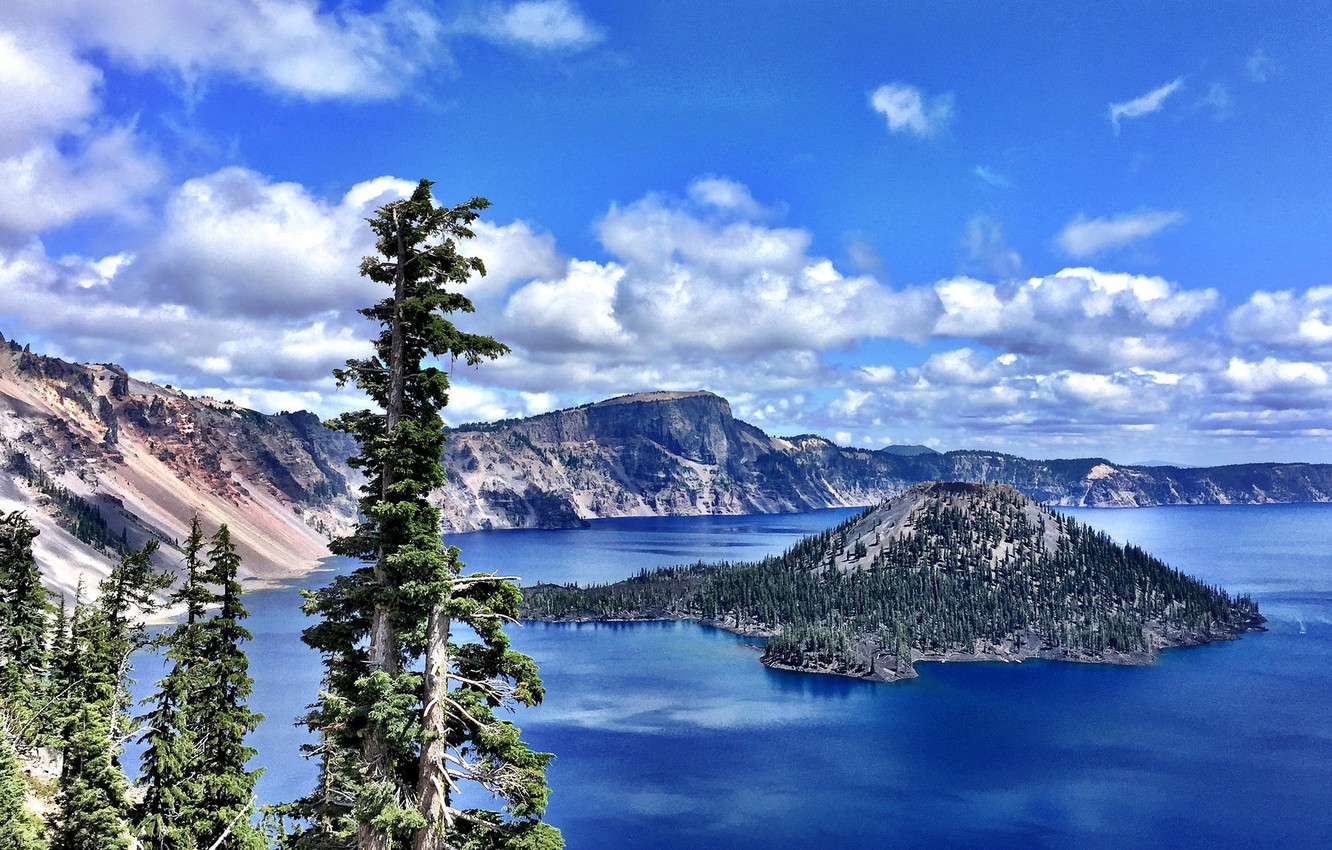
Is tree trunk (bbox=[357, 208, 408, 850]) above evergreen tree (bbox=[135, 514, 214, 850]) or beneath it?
above

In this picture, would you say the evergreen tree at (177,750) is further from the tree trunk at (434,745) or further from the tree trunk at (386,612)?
the tree trunk at (434,745)

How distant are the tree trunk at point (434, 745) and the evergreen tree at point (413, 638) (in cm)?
3

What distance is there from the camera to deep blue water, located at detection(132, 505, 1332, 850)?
96.9 metres

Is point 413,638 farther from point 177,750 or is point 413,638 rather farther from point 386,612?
point 177,750

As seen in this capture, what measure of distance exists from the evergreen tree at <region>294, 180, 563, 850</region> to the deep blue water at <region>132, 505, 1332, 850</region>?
77464 mm

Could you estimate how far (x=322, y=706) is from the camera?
2009 centimetres

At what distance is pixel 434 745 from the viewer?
60.6 feet

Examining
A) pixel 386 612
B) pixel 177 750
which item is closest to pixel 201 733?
pixel 177 750

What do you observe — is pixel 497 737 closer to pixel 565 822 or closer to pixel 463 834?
pixel 463 834

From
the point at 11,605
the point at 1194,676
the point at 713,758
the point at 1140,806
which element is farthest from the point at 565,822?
the point at 1194,676

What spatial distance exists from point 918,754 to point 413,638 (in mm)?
124245

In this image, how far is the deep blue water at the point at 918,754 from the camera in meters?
96.9

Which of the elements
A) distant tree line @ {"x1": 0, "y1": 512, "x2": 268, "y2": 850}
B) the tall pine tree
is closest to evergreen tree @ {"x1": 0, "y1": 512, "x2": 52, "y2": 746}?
distant tree line @ {"x1": 0, "y1": 512, "x2": 268, "y2": 850}

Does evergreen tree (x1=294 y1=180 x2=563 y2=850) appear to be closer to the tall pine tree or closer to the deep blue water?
the tall pine tree
